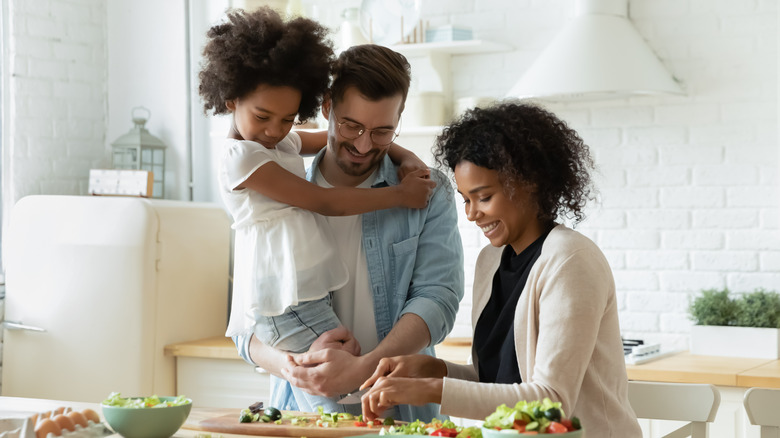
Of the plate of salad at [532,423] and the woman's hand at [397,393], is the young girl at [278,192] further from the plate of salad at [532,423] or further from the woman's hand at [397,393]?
the plate of salad at [532,423]

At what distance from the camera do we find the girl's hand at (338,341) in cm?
180

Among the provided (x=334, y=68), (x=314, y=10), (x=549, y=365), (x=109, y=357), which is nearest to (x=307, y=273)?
(x=334, y=68)

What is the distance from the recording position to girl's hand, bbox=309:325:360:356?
1.80 meters

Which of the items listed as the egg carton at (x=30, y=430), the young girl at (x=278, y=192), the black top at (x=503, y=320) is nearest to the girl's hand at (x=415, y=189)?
the young girl at (x=278, y=192)

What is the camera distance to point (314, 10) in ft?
14.0

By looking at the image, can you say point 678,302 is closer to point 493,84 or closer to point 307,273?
point 493,84

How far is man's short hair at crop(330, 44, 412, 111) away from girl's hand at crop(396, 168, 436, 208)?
0.17 meters

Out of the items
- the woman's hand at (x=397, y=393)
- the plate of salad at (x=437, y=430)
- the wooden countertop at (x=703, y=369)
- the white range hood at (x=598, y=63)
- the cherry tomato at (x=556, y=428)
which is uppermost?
the white range hood at (x=598, y=63)

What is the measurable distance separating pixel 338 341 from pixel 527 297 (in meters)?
0.42

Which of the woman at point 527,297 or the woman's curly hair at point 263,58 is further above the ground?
the woman's curly hair at point 263,58

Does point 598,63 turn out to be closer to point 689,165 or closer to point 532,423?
point 689,165

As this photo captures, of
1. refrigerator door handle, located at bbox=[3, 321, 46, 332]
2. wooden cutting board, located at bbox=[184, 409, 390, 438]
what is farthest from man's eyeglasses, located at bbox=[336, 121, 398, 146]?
refrigerator door handle, located at bbox=[3, 321, 46, 332]

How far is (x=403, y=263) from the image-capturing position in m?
1.94

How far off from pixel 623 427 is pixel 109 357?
8.68ft
